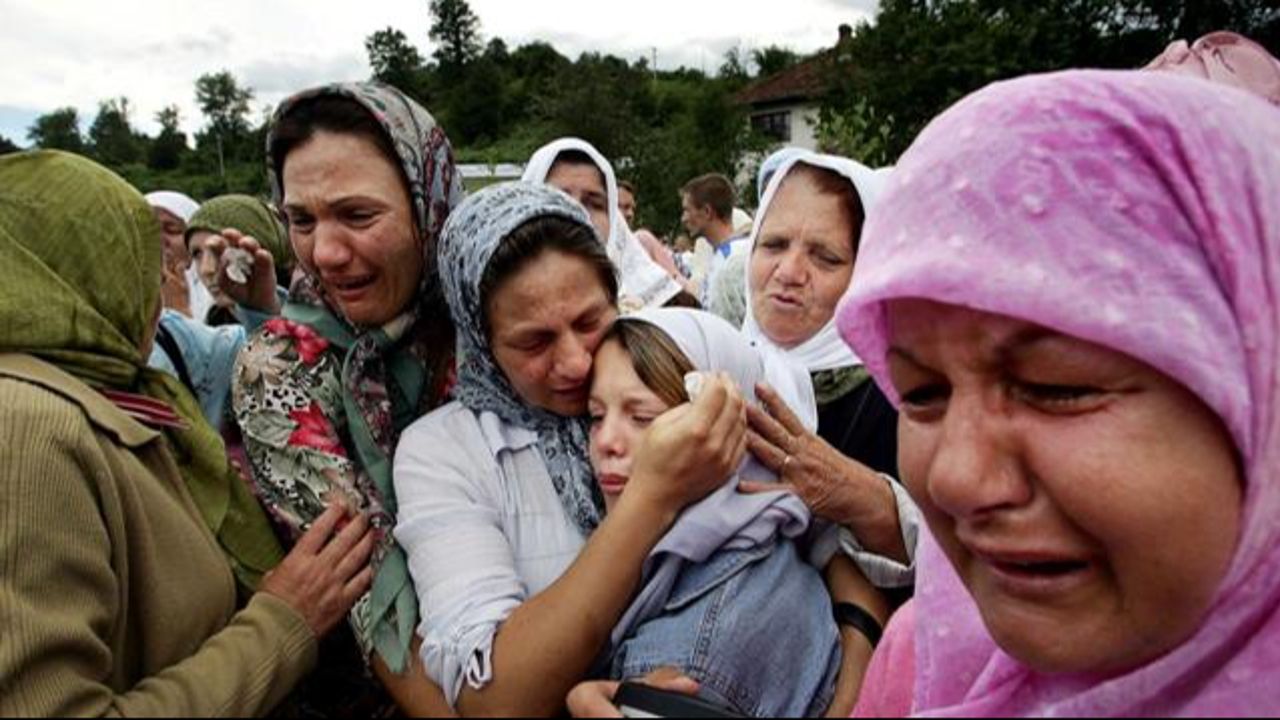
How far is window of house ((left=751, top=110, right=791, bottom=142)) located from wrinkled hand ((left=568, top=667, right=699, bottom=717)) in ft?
178

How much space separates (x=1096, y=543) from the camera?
0.95 meters

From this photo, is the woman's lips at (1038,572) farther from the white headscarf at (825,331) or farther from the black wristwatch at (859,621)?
the white headscarf at (825,331)

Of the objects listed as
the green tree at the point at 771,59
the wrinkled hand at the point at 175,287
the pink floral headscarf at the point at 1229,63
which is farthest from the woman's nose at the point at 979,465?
the green tree at the point at 771,59

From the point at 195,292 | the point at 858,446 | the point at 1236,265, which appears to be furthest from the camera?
the point at 195,292

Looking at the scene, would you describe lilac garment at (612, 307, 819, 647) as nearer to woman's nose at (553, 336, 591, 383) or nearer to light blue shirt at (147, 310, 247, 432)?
woman's nose at (553, 336, 591, 383)

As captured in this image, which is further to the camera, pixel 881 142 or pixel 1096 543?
pixel 881 142

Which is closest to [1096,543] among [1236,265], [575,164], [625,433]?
[1236,265]

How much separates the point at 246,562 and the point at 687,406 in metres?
1.12

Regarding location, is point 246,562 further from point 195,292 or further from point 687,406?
point 195,292

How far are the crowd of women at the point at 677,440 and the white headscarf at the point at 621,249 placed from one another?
1.80 m

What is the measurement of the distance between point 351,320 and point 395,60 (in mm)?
94496

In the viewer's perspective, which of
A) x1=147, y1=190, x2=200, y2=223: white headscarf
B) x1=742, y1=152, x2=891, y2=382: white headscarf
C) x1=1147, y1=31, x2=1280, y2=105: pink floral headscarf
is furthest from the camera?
x1=147, y1=190, x2=200, y2=223: white headscarf

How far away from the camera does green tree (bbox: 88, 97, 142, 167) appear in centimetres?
8200

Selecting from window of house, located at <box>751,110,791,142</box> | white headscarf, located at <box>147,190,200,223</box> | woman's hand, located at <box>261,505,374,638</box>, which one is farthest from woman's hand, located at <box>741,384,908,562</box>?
window of house, located at <box>751,110,791,142</box>
